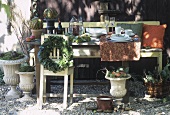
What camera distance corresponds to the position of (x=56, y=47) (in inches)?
175

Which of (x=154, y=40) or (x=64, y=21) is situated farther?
(x=64, y=21)

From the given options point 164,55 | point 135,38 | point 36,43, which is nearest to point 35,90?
point 36,43

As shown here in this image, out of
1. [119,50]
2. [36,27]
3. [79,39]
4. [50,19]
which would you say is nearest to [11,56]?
[36,27]

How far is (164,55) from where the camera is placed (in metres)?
6.10

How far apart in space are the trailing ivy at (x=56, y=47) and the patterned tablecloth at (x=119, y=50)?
0.45m

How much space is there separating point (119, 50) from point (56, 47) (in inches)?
32.7

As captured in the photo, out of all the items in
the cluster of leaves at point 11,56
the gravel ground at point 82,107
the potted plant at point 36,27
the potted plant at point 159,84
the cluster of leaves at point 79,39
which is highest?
the potted plant at point 36,27

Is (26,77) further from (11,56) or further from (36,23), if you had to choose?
(36,23)

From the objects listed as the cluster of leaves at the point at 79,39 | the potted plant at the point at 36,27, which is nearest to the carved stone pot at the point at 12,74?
the potted plant at the point at 36,27

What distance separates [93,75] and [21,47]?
56.1 inches

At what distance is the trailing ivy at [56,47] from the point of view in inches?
A: 173

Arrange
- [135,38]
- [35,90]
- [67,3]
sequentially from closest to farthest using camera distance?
[135,38] → [35,90] → [67,3]

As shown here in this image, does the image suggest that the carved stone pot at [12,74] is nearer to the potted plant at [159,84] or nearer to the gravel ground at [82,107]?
the gravel ground at [82,107]

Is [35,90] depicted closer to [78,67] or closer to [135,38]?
[78,67]
